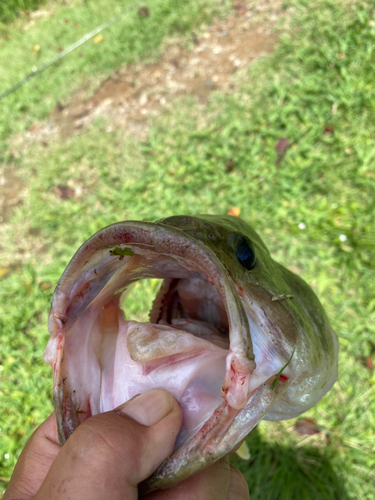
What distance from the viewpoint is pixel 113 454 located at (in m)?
1.17

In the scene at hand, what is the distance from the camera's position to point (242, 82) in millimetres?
4637

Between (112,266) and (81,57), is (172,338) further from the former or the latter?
(81,57)

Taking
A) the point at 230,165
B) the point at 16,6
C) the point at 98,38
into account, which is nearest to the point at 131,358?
the point at 230,165

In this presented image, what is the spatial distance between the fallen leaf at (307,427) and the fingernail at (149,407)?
2377 mm

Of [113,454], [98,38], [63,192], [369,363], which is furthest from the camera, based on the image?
[98,38]

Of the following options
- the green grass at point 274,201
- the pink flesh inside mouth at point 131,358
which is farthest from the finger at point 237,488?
the green grass at point 274,201

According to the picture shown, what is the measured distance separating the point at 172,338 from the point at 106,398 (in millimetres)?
384

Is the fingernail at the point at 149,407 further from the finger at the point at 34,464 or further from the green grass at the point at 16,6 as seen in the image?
the green grass at the point at 16,6

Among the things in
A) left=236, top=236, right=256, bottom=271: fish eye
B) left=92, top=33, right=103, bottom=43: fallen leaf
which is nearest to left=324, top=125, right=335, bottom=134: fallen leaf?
left=236, top=236, right=256, bottom=271: fish eye

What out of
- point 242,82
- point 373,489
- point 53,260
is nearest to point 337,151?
point 242,82

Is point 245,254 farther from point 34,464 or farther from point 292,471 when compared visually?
point 292,471

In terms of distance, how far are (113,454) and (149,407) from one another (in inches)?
8.7

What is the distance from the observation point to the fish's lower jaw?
117 cm

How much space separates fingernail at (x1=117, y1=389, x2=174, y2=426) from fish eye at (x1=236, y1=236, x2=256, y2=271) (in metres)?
0.61
